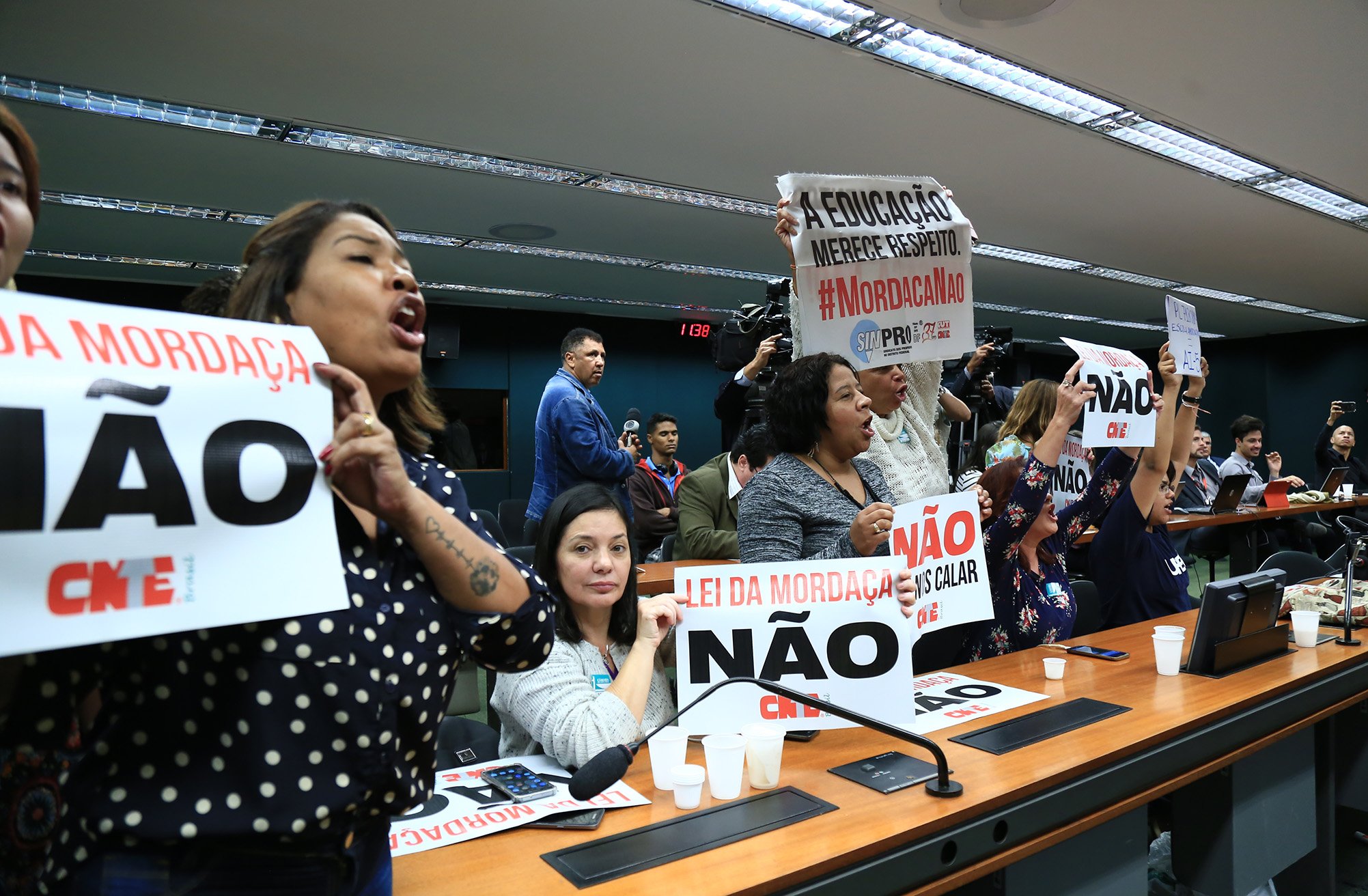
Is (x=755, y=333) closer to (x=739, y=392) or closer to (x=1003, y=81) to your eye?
(x=739, y=392)

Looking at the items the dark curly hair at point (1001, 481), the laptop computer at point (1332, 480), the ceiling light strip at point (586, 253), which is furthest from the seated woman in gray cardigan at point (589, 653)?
the laptop computer at point (1332, 480)

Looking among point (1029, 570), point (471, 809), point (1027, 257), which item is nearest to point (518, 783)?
point (471, 809)

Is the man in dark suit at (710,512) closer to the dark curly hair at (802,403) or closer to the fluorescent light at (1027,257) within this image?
the dark curly hair at (802,403)

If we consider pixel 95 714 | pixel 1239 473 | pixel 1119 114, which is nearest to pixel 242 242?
pixel 1119 114

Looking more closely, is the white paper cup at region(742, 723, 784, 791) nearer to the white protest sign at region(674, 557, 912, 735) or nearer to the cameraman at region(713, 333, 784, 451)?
the white protest sign at region(674, 557, 912, 735)

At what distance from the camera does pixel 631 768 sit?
1.55 metres

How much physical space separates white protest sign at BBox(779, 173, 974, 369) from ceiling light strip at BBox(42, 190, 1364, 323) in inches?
179

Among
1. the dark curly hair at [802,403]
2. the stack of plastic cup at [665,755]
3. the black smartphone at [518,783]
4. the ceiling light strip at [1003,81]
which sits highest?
the ceiling light strip at [1003,81]

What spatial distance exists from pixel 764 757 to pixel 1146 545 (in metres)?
2.18

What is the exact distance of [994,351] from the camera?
380 centimetres

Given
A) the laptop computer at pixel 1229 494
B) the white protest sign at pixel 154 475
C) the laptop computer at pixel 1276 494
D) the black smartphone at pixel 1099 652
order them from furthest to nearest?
the laptop computer at pixel 1276 494, the laptop computer at pixel 1229 494, the black smartphone at pixel 1099 652, the white protest sign at pixel 154 475

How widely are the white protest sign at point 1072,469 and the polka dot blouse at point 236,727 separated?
299cm

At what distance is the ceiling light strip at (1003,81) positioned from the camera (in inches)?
Answer: 145

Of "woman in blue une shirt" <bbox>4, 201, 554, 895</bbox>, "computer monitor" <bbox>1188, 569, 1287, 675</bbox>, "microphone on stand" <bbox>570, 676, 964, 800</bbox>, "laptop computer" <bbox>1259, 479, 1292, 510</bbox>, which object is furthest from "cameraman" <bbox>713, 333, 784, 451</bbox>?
"laptop computer" <bbox>1259, 479, 1292, 510</bbox>
